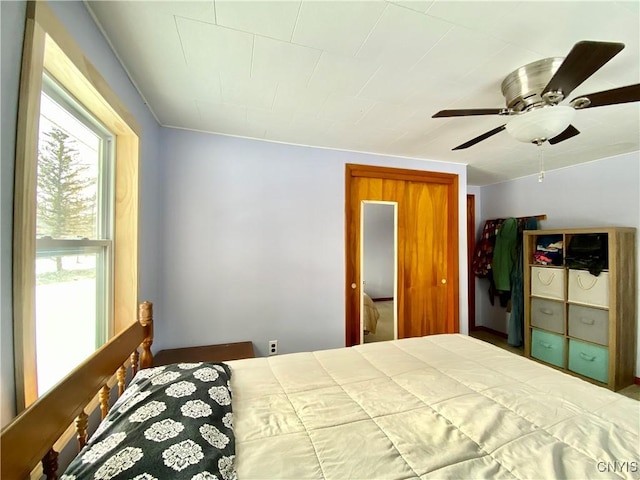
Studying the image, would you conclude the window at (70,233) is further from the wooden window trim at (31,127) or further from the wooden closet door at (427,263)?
the wooden closet door at (427,263)

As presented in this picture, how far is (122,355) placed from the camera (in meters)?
1.08

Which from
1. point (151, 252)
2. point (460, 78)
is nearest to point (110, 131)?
point (151, 252)

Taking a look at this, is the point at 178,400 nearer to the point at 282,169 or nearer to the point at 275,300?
the point at 275,300

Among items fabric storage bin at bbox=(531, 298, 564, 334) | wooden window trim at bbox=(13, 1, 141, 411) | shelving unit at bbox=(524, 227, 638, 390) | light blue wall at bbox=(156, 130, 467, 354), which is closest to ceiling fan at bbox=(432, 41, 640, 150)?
light blue wall at bbox=(156, 130, 467, 354)

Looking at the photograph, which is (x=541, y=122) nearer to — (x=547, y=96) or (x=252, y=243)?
(x=547, y=96)

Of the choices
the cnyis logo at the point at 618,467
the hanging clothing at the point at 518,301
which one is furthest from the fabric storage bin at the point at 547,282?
the cnyis logo at the point at 618,467

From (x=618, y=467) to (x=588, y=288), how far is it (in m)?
2.56

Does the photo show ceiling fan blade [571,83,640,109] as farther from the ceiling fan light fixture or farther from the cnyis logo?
the cnyis logo

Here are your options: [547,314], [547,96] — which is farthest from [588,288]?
[547,96]

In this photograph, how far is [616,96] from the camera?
1113 millimetres

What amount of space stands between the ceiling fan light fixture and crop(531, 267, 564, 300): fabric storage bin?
7.27ft

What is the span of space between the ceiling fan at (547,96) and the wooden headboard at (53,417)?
1782 mm

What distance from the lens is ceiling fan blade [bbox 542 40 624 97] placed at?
33.4 inches

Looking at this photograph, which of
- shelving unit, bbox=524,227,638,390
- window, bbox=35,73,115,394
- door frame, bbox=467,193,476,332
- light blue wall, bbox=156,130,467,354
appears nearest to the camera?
window, bbox=35,73,115,394
